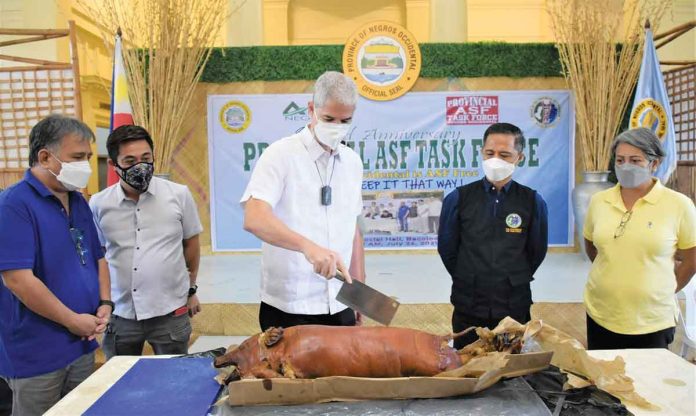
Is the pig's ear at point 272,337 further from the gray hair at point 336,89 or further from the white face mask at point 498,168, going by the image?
the white face mask at point 498,168

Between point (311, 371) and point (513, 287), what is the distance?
1055 mm

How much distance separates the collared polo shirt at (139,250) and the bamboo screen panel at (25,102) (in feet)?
7.26

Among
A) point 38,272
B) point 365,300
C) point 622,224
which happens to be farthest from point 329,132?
point 622,224

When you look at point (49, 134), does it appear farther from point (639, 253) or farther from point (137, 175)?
point (639, 253)

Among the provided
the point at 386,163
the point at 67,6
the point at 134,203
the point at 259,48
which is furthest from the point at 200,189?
the point at 67,6

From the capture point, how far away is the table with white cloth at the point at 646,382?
1.29 metres

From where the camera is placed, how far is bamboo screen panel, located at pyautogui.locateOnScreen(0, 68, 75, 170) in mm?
3795

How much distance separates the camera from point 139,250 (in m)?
2.01

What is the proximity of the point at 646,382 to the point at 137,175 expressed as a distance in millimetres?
1853

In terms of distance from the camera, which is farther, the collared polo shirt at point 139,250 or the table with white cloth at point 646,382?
the collared polo shirt at point 139,250

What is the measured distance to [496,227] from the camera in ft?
6.71

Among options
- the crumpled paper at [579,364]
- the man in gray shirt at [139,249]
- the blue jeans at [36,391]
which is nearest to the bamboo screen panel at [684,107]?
the crumpled paper at [579,364]

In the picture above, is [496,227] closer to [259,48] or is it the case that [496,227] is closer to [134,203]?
[134,203]

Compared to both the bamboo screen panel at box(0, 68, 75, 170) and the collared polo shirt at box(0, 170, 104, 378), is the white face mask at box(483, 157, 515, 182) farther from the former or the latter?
the bamboo screen panel at box(0, 68, 75, 170)
